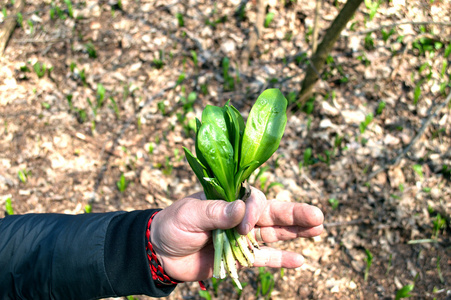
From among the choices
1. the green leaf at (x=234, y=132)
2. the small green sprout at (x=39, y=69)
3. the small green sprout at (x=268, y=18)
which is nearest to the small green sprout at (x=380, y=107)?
the small green sprout at (x=268, y=18)

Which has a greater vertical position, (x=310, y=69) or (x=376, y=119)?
(x=310, y=69)

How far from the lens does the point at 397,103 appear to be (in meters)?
3.28

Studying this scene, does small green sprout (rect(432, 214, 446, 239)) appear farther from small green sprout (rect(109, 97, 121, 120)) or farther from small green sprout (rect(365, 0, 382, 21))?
small green sprout (rect(109, 97, 121, 120))

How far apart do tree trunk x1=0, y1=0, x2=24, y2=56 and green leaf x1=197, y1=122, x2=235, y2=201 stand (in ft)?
12.0

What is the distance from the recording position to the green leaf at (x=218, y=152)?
148 cm

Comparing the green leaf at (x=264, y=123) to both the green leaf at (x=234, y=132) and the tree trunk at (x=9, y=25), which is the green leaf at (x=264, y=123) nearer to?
the green leaf at (x=234, y=132)

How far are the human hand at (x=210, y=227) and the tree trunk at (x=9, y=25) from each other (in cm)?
347

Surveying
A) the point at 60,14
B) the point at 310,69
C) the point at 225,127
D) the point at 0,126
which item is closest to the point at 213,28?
the point at 310,69

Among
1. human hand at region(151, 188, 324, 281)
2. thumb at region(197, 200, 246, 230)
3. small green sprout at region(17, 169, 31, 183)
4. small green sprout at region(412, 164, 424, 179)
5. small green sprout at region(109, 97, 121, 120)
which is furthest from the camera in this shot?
small green sprout at region(109, 97, 121, 120)

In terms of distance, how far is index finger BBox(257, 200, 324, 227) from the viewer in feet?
5.69

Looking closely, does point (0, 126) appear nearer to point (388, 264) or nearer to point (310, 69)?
point (310, 69)

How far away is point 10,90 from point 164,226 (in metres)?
2.98

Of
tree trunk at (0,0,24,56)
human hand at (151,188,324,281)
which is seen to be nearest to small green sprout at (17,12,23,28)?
tree trunk at (0,0,24,56)

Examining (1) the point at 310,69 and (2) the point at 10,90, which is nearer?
(1) the point at 310,69
